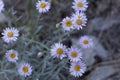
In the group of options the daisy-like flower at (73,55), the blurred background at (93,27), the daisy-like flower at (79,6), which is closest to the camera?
the daisy-like flower at (73,55)

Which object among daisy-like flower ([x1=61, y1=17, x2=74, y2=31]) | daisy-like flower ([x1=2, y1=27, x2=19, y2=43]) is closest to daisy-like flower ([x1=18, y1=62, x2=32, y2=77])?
daisy-like flower ([x1=2, y1=27, x2=19, y2=43])

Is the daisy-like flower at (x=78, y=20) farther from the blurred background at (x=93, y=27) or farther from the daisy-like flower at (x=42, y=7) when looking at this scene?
the blurred background at (x=93, y=27)

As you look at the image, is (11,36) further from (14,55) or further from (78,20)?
(78,20)

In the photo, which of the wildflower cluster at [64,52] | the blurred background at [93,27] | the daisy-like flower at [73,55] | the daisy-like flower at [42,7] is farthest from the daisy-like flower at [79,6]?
the blurred background at [93,27]

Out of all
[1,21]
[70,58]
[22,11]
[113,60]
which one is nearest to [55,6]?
[22,11]

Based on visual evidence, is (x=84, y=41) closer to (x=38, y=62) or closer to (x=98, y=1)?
(x=38, y=62)

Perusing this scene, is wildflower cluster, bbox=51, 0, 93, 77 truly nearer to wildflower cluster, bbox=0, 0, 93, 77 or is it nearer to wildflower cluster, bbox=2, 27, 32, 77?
wildflower cluster, bbox=0, 0, 93, 77
